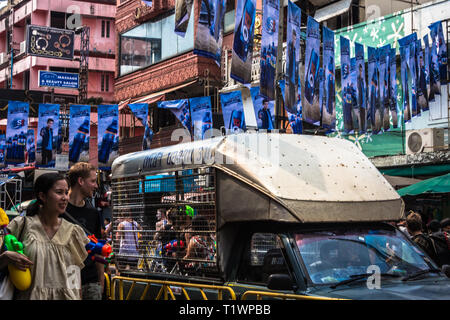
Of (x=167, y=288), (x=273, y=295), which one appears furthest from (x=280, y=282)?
(x=167, y=288)

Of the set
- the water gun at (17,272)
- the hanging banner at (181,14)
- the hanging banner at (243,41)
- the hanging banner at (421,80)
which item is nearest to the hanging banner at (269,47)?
the hanging banner at (243,41)

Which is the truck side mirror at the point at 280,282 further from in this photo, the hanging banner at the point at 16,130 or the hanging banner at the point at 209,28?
the hanging banner at the point at 16,130

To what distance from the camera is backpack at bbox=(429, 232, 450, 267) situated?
9.82 m

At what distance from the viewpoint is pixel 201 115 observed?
18766 millimetres

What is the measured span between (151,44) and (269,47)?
17.2m

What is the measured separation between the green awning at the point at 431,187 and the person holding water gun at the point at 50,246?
1139 centimetres

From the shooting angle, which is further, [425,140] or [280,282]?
[425,140]

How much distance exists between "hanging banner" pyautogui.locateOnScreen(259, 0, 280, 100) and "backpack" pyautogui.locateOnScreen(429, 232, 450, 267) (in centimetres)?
512

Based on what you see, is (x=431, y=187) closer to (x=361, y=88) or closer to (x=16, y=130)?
(x=361, y=88)

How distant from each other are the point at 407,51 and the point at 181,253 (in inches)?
451

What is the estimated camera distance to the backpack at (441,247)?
9824 mm

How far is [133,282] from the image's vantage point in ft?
27.5

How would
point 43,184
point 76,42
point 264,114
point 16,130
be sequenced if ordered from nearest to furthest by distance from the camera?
point 43,184, point 264,114, point 16,130, point 76,42

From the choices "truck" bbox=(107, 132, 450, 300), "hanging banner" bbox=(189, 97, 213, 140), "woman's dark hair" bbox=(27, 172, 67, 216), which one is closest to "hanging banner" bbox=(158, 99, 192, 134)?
"hanging banner" bbox=(189, 97, 213, 140)
